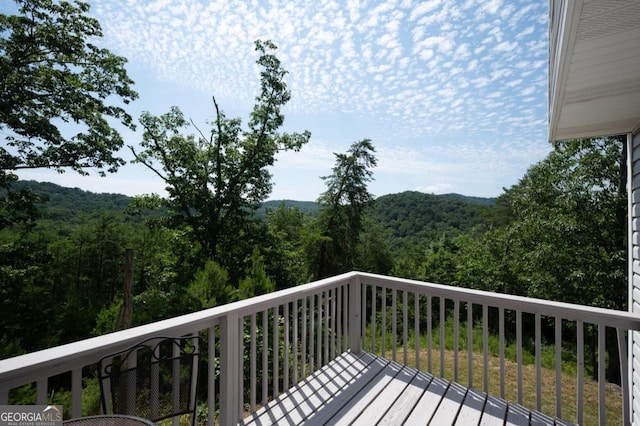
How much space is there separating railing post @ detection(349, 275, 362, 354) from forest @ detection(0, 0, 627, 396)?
5.56 metres

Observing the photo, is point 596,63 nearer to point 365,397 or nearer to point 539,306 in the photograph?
point 539,306

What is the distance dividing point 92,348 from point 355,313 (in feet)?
8.40

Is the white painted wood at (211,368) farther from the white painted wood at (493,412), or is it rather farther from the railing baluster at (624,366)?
the railing baluster at (624,366)

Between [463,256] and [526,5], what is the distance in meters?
17.3

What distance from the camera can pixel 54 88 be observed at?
31.0 feet

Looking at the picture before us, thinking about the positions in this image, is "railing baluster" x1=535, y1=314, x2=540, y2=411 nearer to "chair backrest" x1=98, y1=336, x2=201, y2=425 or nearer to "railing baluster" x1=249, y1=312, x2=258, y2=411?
"railing baluster" x1=249, y1=312, x2=258, y2=411

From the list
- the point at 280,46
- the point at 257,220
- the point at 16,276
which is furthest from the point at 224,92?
the point at 16,276

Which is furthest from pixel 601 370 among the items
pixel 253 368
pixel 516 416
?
pixel 253 368

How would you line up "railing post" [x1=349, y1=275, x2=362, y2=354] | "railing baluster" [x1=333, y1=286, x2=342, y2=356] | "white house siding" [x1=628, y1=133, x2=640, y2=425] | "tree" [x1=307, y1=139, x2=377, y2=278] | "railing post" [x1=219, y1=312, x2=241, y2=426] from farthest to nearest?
"tree" [x1=307, y1=139, x2=377, y2=278] → "railing post" [x1=349, y1=275, x2=362, y2=354] → "railing baluster" [x1=333, y1=286, x2=342, y2=356] → "white house siding" [x1=628, y1=133, x2=640, y2=425] → "railing post" [x1=219, y1=312, x2=241, y2=426]

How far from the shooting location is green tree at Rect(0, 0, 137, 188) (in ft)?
28.6

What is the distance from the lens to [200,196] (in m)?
13.2

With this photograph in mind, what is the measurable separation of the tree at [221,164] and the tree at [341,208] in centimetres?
280
